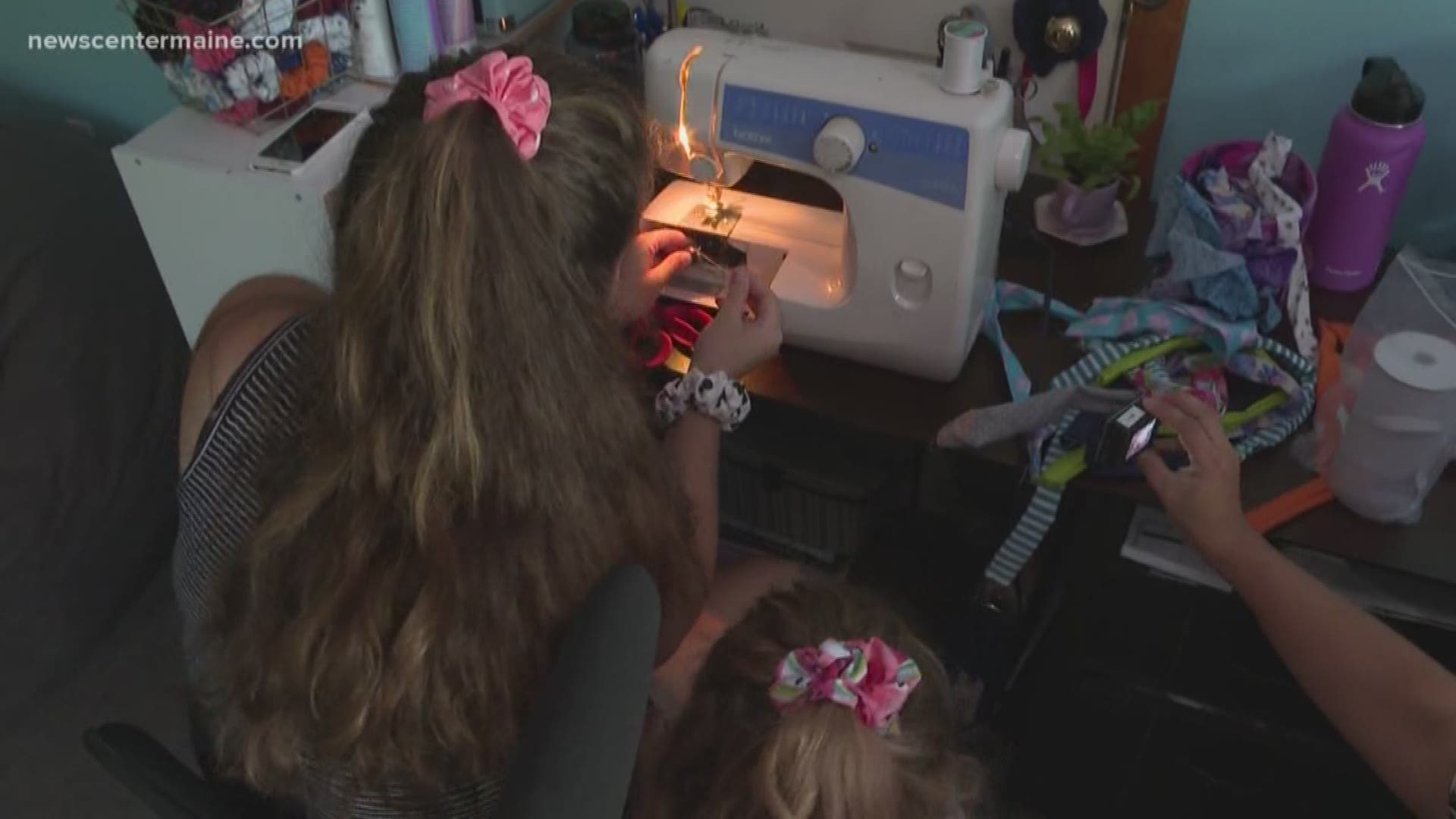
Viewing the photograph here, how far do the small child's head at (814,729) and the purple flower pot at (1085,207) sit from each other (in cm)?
55

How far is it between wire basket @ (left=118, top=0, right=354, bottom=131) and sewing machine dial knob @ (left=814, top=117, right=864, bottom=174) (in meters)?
0.65

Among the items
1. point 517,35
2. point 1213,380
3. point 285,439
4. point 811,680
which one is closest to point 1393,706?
point 1213,380

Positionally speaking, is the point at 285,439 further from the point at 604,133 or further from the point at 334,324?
the point at 604,133

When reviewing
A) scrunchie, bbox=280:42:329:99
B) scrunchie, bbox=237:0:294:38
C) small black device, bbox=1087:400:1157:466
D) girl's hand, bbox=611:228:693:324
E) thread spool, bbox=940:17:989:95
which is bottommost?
small black device, bbox=1087:400:1157:466

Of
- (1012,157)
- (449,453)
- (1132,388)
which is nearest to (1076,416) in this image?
(1132,388)

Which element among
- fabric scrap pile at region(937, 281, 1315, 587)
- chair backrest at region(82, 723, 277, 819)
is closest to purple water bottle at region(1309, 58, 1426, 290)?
fabric scrap pile at region(937, 281, 1315, 587)

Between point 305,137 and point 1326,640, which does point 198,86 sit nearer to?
point 305,137

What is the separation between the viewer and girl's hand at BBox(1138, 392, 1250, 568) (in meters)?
1.01

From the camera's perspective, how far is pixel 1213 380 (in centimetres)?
112

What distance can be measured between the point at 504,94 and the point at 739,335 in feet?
1.37

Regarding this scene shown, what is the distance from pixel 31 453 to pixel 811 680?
126 centimetres

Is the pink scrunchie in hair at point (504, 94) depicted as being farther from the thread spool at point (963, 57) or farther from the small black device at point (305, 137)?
the small black device at point (305, 137)

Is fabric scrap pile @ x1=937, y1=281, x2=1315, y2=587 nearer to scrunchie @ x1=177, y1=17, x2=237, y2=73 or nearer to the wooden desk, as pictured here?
the wooden desk

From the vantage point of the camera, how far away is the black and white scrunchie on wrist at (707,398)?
1.14 meters
